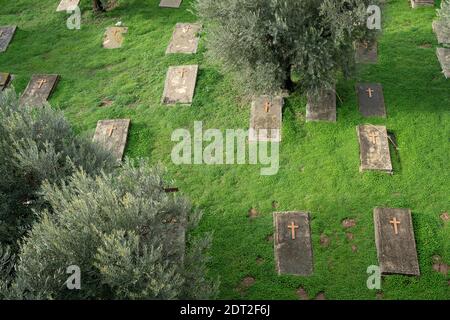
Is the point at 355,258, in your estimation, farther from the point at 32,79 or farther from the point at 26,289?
the point at 32,79

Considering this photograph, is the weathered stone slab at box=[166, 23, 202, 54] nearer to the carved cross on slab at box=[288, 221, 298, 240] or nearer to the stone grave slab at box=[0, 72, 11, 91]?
the stone grave slab at box=[0, 72, 11, 91]

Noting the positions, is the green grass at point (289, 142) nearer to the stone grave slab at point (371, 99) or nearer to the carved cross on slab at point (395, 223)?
the stone grave slab at point (371, 99)

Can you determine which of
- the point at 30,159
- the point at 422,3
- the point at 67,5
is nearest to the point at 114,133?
the point at 30,159

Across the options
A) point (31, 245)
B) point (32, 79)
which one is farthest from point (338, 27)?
point (32, 79)

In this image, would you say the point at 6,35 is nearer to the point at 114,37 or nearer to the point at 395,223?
the point at 114,37

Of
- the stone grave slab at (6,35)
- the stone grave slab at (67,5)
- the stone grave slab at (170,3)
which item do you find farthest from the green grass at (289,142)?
the stone grave slab at (67,5)

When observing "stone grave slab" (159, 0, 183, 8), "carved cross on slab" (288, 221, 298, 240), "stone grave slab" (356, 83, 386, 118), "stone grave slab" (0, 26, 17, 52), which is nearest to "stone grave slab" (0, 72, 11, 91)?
"stone grave slab" (0, 26, 17, 52)
